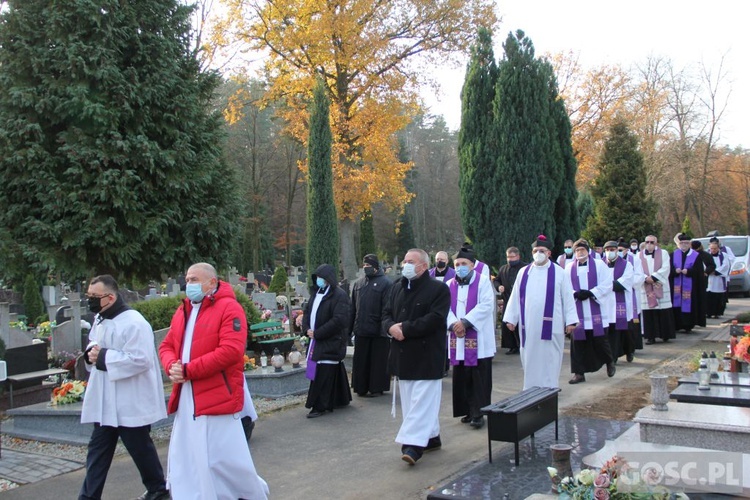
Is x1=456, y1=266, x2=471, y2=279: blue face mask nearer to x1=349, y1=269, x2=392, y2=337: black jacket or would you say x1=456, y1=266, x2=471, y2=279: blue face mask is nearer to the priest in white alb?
the priest in white alb

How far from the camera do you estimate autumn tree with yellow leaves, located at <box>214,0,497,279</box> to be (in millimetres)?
Answer: 22766

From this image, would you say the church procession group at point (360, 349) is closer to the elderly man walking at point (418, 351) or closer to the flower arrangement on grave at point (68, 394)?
the elderly man walking at point (418, 351)

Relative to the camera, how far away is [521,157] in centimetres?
1678

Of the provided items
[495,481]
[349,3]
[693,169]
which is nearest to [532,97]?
[349,3]

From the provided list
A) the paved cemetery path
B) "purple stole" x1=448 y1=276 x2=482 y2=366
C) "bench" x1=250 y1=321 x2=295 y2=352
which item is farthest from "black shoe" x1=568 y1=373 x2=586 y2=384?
"bench" x1=250 y1=321 x2=295 y2=352

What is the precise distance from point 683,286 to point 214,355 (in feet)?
44.9

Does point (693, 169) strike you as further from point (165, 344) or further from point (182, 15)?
point (165, 344)

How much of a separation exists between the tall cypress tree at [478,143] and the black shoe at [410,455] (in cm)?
1109

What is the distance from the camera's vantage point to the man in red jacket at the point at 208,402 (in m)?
4.98

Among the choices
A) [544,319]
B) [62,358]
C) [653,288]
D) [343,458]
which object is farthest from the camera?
[653,288]

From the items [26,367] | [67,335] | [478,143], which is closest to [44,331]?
[67,335]

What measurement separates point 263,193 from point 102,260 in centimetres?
3010

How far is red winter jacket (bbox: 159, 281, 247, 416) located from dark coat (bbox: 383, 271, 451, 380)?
195 centimetres

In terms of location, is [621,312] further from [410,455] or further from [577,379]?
[410,455]
